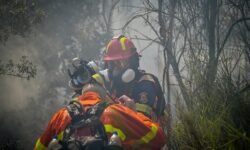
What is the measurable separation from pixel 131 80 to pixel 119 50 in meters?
0.59

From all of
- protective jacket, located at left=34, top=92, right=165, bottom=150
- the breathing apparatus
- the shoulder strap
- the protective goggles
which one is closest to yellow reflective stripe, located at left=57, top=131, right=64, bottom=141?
protective jacket, located at left=34, top=92, right=165, bottom=150

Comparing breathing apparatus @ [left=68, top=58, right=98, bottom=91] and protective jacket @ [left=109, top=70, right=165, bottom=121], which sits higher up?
breathing apparatus @ [left=68, top=58, right=98, bottom=91]

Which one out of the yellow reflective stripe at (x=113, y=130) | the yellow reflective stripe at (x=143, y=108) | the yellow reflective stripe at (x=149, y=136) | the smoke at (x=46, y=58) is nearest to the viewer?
the yellow reflective stripe at (x=113, y=130)

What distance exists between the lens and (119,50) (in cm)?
431

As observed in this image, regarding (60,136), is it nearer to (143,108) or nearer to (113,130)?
(113,130)

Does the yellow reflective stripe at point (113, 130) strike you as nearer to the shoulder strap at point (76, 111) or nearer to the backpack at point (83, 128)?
the backpack at point (83, 128)

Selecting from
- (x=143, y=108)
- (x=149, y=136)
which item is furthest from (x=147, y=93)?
(x=149, y=136)

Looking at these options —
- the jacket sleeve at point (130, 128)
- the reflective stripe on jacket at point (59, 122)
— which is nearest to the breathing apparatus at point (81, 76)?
the reflective stripe on jacket at point (59, 122)

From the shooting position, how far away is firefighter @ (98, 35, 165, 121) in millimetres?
3766

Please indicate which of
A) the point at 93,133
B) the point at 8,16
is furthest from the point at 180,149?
the point at 8,16

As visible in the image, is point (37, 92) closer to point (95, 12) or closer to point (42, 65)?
point (42, 65)

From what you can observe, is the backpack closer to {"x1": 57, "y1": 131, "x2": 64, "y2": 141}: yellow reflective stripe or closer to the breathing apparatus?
{"x1": 57, "y1": 131, "x2": 64, "y2": 141}: yellow reflective stripe

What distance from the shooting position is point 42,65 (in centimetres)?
1603

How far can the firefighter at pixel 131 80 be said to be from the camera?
12.4ft
